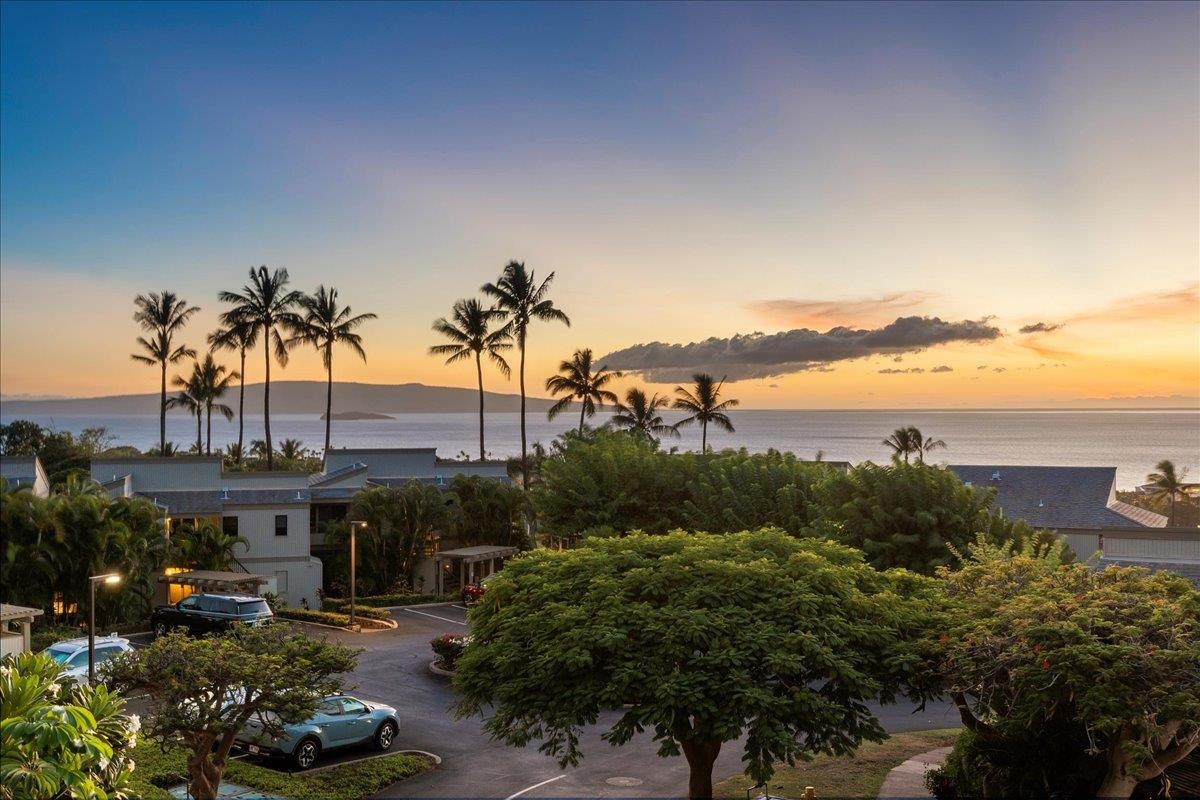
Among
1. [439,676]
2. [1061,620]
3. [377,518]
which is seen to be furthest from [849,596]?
[377,518]

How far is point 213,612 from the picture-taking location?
Result: 112 feet

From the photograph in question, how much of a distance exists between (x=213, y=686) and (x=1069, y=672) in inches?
556

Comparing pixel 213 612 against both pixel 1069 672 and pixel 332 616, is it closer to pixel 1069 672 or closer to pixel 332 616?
pixel 332 616

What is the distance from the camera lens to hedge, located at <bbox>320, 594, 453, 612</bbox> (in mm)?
43125

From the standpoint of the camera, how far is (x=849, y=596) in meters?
17.3

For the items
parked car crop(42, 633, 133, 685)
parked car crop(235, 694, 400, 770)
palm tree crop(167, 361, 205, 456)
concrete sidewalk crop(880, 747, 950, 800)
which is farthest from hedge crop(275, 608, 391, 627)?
palm tree crop(167, 361, 205, 456)

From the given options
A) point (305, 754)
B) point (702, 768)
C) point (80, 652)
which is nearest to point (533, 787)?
point (702, 768)

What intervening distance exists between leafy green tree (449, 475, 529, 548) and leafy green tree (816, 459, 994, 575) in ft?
79.6

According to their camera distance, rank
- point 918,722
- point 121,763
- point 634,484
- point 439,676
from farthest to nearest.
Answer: point 634,484
point 439,676
point 918,722
point 121,763

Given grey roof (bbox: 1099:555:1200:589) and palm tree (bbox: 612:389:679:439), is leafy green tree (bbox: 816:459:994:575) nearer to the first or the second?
grey roof (bbox: 1099:555:1200:589)

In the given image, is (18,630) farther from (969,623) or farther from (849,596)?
(969,623)

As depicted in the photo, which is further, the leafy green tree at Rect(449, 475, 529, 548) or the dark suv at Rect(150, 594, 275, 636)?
the leafy green tree at Rect(449, 475, 529, 548)

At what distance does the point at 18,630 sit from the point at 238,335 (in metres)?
39.1

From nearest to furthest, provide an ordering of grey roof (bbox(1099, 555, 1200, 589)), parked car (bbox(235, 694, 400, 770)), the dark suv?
1. parked car (bbox(235, 694, 400, 770))
2. grey roof (bbox(1099, 555, 1200, 589))
3. the dark suv
